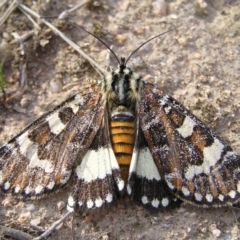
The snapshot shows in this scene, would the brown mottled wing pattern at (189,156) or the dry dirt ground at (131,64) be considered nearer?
the brown mottled wing pattern at (189,156)

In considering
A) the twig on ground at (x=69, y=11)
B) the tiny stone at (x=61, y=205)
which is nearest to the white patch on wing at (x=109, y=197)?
the tiny stone at (x=61, y=205)

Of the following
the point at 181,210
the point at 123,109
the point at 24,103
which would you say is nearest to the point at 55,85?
the point at 24,103

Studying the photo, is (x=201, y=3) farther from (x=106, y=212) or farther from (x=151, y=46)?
(x=106, y=212)

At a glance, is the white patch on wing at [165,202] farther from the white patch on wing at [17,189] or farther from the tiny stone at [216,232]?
the white patch on wing at [17,189]

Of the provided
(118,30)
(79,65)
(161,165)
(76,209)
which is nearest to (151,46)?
(118,30)

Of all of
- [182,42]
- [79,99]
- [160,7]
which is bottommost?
[79,99]

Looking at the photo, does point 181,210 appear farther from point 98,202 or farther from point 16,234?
point 16,234
